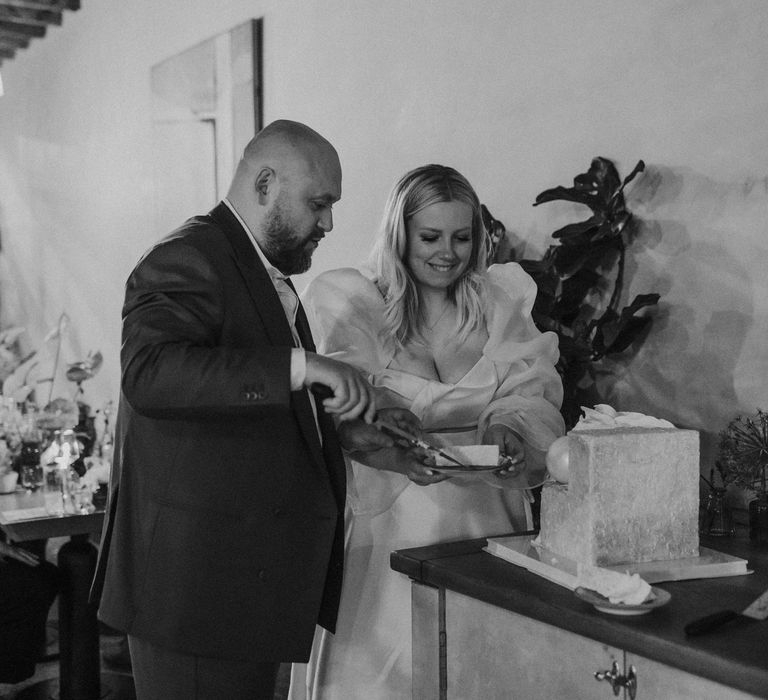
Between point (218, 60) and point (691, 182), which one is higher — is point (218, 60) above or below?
above

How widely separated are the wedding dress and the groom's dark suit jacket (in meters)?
0.43

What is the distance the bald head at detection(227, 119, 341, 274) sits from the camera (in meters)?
1.87

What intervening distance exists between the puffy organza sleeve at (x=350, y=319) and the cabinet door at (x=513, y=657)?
720 mm

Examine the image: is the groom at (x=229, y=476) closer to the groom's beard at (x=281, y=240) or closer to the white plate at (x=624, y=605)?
the groom's beard at (x=281, y=240)

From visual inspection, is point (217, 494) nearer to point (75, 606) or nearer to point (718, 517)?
point (718, 517)

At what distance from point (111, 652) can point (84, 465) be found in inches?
30.1

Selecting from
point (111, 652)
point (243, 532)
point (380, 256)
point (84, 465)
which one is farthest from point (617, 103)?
point (111, 652)

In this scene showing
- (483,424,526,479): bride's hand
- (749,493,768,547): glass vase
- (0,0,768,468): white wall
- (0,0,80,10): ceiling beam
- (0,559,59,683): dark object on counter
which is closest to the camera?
(483,424,526,479): bride's hand

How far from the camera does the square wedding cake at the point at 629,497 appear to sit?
5.40ft

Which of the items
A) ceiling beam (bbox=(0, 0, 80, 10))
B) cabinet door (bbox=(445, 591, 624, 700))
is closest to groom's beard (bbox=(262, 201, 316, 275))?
cabinet door (bbox=(445, 591, 624, 700))

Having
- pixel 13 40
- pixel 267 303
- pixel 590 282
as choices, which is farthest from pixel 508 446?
pixel 13 40

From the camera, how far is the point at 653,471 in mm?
1678

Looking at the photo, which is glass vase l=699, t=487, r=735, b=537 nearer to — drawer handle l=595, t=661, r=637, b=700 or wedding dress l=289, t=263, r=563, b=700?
wedding dress l=289, t=263, r=563, b=700

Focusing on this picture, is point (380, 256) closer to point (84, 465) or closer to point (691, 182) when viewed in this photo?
point (691, 182)
